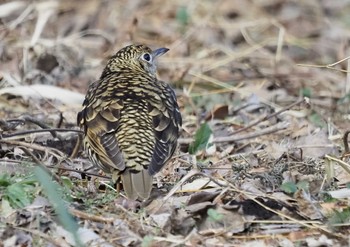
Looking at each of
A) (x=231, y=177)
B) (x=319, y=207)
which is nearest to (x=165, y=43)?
(x=231, y=177)

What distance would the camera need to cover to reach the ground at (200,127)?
5.89 m

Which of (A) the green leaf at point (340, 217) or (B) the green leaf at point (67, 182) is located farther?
(B) the green leaf at point (67, 182)

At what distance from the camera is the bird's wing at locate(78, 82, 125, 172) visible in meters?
6.46

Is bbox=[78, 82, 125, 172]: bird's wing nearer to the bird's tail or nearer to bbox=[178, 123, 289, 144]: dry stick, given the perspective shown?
the bird's tail

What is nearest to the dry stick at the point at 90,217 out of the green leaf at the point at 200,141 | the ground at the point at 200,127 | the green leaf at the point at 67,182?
the ground at the point at 200,127

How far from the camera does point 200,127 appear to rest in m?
8.43

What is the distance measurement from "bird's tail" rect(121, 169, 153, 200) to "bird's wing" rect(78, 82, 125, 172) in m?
0.07

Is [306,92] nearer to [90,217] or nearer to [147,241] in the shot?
[90,217]

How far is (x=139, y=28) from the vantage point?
13305mm

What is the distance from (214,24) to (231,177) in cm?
685

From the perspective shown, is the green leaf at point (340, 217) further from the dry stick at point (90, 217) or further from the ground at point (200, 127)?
the dry stick at point (90, 217)

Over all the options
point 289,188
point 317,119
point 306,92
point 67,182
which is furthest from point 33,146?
point 306,92

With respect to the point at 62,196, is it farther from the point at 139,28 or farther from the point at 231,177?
the point at 139,28

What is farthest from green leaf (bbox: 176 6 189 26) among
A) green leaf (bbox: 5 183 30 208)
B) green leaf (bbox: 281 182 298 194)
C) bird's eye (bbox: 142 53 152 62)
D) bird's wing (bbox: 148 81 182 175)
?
green leaf (bbox: 5 183 30 208)
